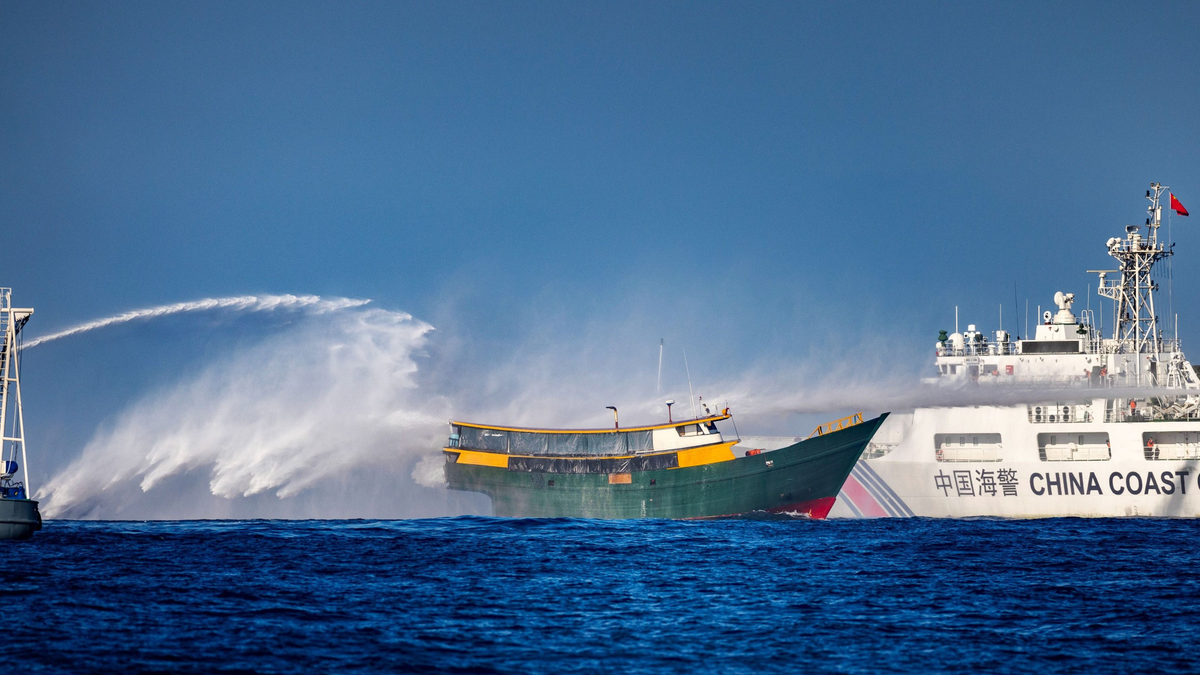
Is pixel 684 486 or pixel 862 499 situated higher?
pixel 684 486

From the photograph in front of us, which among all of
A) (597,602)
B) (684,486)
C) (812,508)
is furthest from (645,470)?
(597,602)

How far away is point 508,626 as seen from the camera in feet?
77.9

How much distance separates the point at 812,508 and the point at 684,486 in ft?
23.3

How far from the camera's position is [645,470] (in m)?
49.3

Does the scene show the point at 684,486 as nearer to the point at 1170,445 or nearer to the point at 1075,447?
the point at 1075,447

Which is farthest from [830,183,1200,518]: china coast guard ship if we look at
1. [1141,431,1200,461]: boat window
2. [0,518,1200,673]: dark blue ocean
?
[0,518,1200,673]: dark blue ocean

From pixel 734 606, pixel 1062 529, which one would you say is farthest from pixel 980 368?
pixel 734 606

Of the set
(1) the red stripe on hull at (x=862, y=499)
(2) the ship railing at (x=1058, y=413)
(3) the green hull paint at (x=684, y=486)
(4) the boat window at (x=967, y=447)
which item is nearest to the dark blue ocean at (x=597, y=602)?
(3) the green hull paint at (x=684, y=486)

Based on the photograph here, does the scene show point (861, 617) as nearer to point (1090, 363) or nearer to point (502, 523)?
point (502, 523)

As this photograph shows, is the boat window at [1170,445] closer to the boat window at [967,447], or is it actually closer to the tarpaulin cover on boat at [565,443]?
the boat window at [967,447]

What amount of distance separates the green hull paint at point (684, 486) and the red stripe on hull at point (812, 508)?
0.20 metres

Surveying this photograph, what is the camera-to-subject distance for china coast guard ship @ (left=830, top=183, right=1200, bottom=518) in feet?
170

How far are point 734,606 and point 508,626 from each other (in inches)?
254

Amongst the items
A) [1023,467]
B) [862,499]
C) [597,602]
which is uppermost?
[1023,467]
